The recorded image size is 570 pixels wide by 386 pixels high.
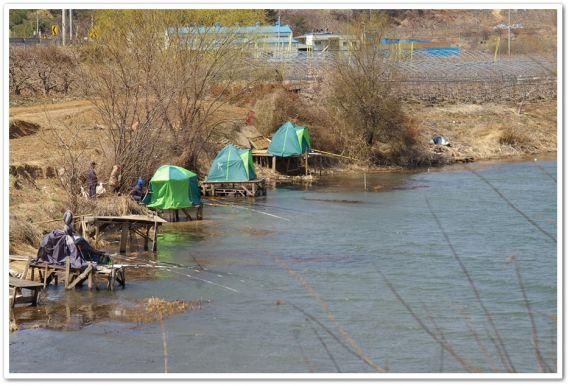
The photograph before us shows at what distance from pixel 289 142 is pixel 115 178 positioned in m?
12.7

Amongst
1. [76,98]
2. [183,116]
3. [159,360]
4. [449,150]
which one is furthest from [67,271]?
[449,150]

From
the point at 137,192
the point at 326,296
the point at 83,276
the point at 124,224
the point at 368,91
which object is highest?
the point at 368,91

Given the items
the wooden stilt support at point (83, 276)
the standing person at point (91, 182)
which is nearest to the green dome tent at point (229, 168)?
the standing person at point (91, 182)

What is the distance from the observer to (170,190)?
28.6 meters

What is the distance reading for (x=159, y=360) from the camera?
603 inches

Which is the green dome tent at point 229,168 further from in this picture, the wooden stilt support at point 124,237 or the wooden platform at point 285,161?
the wooden stilt support at point 124,237

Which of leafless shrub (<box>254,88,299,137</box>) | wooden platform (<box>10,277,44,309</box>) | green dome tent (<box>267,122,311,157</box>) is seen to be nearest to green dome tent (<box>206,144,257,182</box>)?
green dome tent (<box>267,122,311,157</box>)

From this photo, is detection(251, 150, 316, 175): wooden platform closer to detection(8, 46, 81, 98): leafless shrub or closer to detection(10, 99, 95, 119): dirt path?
detection(10, 99, 95, 119): dirt path

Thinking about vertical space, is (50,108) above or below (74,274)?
above

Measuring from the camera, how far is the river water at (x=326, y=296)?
15.5 meters

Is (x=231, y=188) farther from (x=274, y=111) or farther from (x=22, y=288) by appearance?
(x=22, y=288)

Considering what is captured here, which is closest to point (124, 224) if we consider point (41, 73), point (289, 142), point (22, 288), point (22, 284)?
point (22, 288)

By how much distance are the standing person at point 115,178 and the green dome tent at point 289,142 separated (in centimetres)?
1208

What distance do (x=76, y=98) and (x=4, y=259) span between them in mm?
35866
